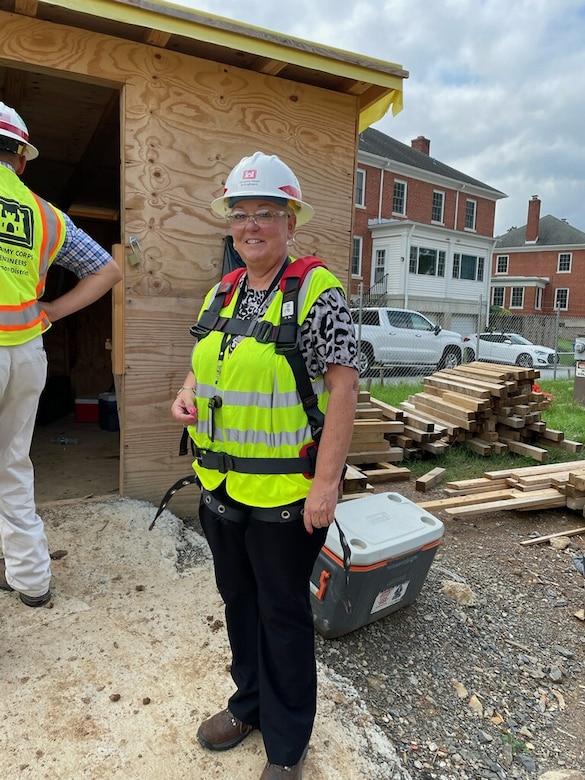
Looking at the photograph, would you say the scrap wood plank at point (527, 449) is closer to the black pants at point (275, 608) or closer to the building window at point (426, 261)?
the black pants at point (275, 608)

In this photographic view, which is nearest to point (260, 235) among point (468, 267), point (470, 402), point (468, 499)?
point (468, 499)

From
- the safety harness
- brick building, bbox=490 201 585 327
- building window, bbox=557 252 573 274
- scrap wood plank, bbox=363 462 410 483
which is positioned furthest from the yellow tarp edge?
building window, bbox=557 252 573 274

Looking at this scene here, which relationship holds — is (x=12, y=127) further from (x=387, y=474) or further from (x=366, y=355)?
(x=366, y=355)

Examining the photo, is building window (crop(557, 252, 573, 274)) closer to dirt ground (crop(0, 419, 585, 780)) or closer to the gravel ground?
the gravel ground

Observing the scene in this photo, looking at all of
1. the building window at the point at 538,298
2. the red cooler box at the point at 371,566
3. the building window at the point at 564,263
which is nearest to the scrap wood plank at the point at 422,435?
the red cooler box at the point at 371,566

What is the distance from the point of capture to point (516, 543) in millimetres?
4922

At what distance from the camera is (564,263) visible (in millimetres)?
41438

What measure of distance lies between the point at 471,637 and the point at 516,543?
6.16 feet

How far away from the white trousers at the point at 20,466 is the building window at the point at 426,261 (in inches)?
1023

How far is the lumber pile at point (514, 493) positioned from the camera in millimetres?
5271

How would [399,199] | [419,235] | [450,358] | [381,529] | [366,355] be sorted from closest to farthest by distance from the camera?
[381,529]
[366,355]
[450,358]
[419,235]
[399,199]

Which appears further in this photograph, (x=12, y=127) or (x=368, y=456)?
(x=368, y=456)

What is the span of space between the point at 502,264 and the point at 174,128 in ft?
150

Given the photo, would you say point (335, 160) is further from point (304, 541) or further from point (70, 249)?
point (304, 541)
